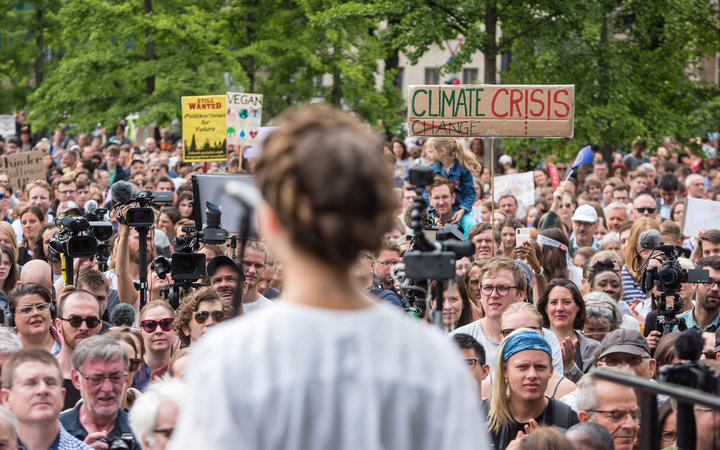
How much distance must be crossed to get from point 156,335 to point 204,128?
826cm

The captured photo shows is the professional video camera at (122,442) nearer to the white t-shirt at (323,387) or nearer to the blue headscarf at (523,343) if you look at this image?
the blue headscarf at (523,343)

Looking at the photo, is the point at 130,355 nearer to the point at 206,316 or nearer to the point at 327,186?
the point at 206,316

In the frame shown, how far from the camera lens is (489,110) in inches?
388

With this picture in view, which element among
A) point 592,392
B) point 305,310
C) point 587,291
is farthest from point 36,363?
point 587,291

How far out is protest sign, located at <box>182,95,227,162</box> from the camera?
46.9 ft

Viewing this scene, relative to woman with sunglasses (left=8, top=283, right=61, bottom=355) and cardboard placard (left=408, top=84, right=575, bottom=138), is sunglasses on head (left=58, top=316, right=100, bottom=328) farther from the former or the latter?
cardboard placard (left=408, top=84, right=575, bottom=138)

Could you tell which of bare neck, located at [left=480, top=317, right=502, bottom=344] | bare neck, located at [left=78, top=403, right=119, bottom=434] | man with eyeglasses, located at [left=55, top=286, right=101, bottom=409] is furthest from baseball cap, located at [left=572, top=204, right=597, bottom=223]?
bare neck, located at [left=78, top=403, right=119, bottom=434]

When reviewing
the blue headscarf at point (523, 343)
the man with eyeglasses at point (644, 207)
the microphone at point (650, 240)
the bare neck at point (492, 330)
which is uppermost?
the man with eyeglasses at point (644, 207)

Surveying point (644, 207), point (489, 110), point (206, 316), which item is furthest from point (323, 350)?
point (644, 207)

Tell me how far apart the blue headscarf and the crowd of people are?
0.04 ft

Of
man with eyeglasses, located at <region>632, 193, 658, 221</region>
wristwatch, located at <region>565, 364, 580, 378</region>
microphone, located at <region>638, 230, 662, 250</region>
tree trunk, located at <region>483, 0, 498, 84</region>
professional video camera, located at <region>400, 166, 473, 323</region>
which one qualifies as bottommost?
wristwatch, located at <region>565, 364, 580, 378</region>

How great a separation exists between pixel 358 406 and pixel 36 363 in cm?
294

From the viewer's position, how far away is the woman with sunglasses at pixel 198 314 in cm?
622

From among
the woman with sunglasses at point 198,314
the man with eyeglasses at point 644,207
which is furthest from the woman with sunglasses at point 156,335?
the man with eyeglasses at point 644,207
